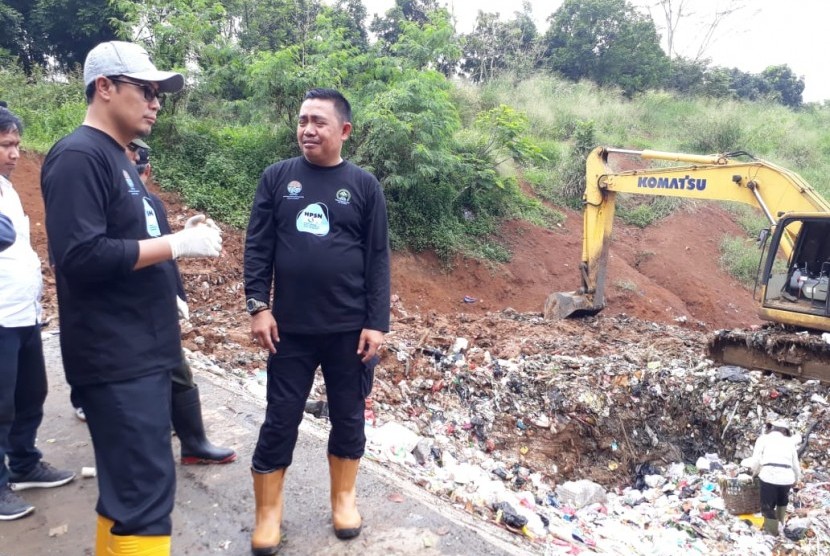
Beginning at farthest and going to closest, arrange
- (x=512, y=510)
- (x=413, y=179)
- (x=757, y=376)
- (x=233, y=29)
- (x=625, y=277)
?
(x=233, y=29) → (x=625, y=277) → (x=413, y=179) → (x=757, y=376) → (x=512, y=510)

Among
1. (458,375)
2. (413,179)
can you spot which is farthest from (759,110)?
(458,375)

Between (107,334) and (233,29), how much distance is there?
54.2 ft

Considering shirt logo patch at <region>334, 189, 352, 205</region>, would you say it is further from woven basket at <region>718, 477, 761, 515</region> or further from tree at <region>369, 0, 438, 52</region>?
tree at <region>369, 0, 438, 52</region>

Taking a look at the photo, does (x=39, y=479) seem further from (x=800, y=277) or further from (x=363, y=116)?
(x=363, y=116)

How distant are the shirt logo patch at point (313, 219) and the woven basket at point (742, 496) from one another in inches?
159

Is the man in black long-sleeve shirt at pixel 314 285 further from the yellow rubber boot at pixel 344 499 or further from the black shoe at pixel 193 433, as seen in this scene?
the black shoe at pixel 193 433

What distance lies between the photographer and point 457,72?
77.3 ft

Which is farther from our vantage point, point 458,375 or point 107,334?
point 458,375

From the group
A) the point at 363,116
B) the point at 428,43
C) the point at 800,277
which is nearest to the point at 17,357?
the point at 800,277

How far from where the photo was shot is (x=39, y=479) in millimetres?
2910

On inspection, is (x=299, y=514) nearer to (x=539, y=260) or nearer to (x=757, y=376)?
(x=757, y=376)

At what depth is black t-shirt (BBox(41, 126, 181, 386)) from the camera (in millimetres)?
1749

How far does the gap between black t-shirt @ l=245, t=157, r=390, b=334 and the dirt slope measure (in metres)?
5.31

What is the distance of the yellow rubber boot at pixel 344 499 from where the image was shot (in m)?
2.58
